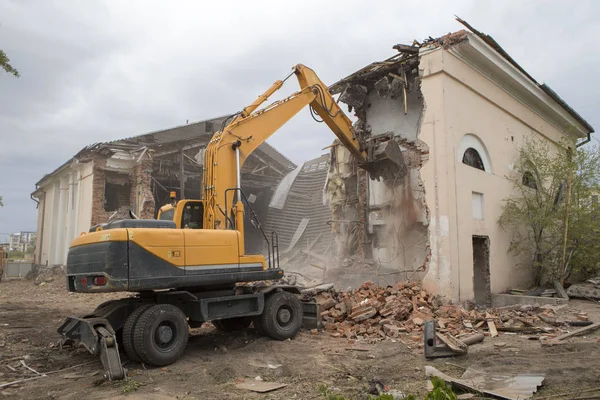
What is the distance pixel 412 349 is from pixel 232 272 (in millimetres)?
3026

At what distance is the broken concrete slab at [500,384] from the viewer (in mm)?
4305

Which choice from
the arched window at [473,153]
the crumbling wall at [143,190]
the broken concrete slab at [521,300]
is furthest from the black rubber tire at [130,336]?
the crumbling wall at [143,190]

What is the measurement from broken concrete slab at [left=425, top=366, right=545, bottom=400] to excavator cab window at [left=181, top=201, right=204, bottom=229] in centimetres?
430

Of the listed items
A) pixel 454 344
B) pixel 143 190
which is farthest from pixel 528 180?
pixel 143 190

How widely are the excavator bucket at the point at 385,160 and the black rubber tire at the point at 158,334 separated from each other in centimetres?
606

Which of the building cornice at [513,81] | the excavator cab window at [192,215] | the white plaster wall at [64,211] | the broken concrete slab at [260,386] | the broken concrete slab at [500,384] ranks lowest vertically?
the broken concrete slab at [260,386]

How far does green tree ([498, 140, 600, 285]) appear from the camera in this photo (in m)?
11.7

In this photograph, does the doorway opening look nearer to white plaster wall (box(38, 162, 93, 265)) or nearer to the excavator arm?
the excavator arm

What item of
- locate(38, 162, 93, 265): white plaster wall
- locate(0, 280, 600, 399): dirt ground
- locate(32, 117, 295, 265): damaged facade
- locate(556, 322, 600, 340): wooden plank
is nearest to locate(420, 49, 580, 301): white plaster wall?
locate(0, 280, 600, 399): dirt ground

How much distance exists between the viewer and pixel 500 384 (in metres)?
4.64

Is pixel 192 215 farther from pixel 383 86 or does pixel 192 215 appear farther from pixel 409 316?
pixel 383 86

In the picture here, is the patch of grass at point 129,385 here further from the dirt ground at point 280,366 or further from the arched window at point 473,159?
the arched window at point 473,159

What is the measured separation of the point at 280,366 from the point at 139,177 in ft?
43.9

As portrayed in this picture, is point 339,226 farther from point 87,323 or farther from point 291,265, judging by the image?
point 87,323
